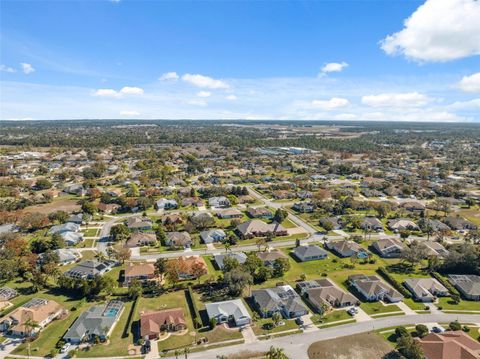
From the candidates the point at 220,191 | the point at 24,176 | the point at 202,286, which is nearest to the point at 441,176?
the point at 220,191

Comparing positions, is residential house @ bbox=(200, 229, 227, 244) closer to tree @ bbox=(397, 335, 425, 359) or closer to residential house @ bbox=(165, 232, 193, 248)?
residential house @ bbox=(165, 232, 193, 248)

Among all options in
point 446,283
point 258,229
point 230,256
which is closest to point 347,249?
point 446,283

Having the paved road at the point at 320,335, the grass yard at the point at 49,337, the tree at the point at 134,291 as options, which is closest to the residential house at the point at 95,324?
the grass yard at the point at 49,337

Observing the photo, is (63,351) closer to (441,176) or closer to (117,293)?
(117,293)

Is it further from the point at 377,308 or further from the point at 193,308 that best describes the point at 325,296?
the point at 193,308

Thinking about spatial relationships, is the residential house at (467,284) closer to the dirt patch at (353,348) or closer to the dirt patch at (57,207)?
the dirt patch at (353,348)

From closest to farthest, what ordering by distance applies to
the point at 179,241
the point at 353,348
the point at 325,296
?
the point at 353,348, the point at 325,296, the point at 179,241

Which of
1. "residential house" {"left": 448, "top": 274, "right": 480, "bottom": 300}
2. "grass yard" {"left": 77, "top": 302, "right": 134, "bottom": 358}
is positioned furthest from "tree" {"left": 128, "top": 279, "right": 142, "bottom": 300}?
"residential house" {"left": 448, "top": 274, "right": 480, "bottom": 300}
